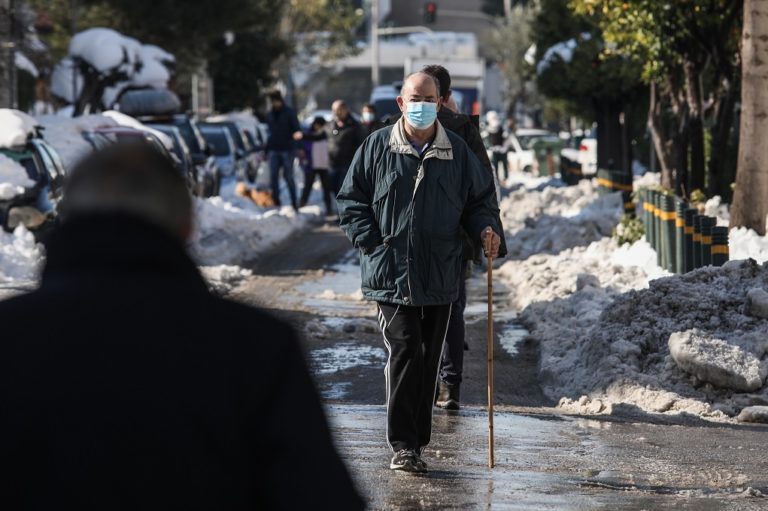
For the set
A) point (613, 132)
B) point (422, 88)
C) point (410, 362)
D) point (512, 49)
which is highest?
point (512, 49)

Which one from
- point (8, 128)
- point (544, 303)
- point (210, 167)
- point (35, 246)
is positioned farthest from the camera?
point (210, 167)

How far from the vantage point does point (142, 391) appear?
2820 millimetres

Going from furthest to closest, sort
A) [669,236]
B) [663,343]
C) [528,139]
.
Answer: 1. [528,139]
2. [669,236]
3. [663,343]

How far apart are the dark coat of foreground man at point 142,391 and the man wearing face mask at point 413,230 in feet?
14.1

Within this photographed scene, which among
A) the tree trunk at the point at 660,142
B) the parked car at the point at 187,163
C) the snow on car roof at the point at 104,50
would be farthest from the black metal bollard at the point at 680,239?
the snow on car roof at the point at 104,50

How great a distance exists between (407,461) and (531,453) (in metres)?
0.97

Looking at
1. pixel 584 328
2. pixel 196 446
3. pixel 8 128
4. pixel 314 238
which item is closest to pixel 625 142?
pixel 314 238

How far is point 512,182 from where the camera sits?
131 ft

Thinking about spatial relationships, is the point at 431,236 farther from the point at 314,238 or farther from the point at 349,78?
the point at 349,78

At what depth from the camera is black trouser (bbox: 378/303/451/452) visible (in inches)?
287

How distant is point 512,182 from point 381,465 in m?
32.7

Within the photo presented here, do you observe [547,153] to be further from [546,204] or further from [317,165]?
[546,204]

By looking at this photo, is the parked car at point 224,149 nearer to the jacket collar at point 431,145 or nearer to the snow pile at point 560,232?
the snow pile at point 560,232

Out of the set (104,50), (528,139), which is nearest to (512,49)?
(528,139)
